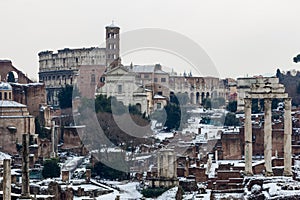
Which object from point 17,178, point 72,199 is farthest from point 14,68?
point 72,199

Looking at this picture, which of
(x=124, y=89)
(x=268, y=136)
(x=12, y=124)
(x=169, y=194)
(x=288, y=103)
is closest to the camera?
(x=268, y=136)

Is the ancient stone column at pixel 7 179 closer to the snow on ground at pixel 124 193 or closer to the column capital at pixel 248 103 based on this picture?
the snow on ground at pixel 124 193

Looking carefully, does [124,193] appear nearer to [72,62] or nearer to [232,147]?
[232,147]

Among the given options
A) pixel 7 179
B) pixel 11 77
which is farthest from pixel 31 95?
pixel 7 179

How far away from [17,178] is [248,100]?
9.86m

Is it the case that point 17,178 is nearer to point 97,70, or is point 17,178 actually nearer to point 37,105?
point 37,105

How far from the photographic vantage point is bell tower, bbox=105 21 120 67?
225 ft

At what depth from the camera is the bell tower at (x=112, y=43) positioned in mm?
68688

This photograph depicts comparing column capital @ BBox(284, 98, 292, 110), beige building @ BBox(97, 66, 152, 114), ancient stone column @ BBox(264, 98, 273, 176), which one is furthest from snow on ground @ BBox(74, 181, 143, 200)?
beige building @ BBox(97, 66, 152, 114)

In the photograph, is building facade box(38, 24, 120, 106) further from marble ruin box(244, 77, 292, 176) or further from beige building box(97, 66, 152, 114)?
marble ruin box(244, 77, 292, 176)

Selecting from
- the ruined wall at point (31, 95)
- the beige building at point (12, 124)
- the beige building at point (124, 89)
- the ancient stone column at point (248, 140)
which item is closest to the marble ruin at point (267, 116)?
the ancient stone column at point (248, 140)

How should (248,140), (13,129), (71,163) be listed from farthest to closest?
(13,129)
(71,163)
(248,140)

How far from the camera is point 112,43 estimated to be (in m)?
70.1

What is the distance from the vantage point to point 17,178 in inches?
1262
